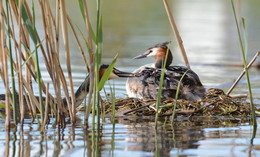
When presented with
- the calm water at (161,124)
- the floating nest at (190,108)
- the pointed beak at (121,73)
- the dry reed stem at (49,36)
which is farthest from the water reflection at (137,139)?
the pointed beak at (121,73)

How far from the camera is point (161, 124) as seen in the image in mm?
5762

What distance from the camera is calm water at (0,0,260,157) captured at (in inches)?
185

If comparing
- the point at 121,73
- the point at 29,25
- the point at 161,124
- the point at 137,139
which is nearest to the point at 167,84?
the point at 121,73

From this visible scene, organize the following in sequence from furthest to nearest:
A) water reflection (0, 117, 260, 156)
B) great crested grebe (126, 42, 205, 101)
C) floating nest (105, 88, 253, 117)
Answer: great crested grebe (126, 42, 205, 101), floating nest (105, 88, 253, 117), water reflection (0, 117, 260, 156)

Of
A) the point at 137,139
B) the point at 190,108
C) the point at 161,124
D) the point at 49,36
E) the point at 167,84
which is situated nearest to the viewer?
the point at 137,139

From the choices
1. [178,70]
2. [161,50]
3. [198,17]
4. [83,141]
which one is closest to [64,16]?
[83,141]

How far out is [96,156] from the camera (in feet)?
14.6

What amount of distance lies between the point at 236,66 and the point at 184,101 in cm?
423

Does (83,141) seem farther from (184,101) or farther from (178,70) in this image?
(178,70)

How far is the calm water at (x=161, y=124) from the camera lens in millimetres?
4695

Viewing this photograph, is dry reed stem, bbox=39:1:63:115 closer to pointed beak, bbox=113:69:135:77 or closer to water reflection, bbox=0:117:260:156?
water reflection, bbox=0:117:260:156

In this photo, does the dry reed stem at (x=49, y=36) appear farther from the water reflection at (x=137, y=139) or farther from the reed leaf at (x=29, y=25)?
the water reflection at (x=137, y=139)

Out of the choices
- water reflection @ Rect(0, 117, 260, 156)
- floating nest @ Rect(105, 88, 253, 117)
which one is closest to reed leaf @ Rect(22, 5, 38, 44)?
water reflection @ Rect(0, 117, 260, 156)

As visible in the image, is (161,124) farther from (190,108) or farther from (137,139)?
(137,139)
